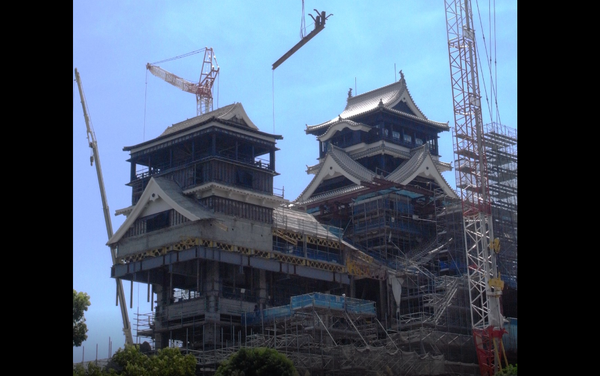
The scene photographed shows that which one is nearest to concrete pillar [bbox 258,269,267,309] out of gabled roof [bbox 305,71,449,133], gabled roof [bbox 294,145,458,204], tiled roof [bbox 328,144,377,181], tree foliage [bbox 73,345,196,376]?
tree foliage [bbox 73,345,196,376]

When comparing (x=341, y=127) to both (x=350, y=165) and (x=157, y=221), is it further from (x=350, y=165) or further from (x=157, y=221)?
(x=157, y=221)

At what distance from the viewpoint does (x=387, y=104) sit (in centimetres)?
12812

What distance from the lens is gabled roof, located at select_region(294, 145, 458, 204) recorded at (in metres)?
119

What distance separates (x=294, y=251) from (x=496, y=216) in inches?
988

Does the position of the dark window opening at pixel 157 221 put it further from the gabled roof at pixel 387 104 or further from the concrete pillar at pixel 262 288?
Result: the gabled roof at pixel 387 104

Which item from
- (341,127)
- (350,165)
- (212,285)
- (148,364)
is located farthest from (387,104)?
(148,364)

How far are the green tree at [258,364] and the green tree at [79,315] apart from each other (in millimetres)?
24977

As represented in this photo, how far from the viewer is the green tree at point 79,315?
9481cm

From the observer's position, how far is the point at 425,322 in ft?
310

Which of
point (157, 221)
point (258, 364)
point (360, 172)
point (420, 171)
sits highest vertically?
point (360, 172)

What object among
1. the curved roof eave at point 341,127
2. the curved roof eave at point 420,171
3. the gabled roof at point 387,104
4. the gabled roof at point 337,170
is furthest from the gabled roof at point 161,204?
the gabled roof at point 387,104

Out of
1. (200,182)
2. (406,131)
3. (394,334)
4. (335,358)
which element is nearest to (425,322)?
(394,334)

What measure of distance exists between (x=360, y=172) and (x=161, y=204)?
35327 mm
